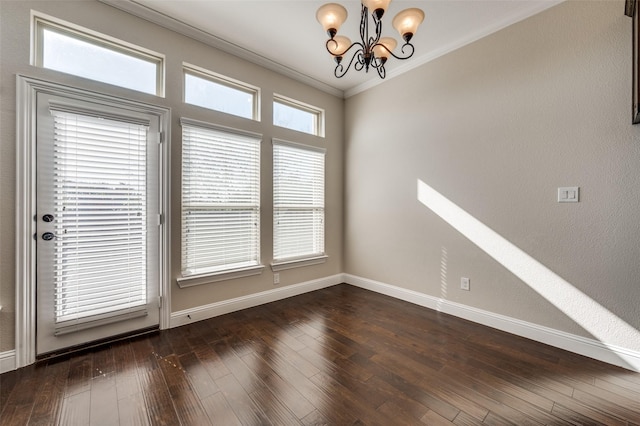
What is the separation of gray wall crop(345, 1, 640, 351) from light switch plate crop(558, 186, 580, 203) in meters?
0.03

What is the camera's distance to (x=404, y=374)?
Result: 191 centimetres

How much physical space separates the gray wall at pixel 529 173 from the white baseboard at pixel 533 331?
63 millimetres

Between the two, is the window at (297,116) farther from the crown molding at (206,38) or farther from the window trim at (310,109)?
the crown molding at (206,38)

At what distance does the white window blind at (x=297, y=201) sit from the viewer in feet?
11.6

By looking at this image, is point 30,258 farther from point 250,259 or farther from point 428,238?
point 428,238

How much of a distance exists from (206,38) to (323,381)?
3560 millimetres

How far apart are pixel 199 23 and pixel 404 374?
380cm

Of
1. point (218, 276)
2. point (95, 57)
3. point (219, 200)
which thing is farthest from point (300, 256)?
point (95, 57)

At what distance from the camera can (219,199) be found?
3.00m

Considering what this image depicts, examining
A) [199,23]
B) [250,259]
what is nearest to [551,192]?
[250,259]

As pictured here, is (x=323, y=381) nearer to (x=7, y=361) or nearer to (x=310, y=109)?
(x=7, y=361)

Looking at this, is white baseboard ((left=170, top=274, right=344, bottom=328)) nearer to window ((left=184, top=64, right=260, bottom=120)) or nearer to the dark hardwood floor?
the dark hardwood floor

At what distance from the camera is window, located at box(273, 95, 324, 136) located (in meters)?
3.59

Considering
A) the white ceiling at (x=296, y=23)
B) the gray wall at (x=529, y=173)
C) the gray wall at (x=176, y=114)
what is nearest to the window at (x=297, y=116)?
the gray wall at (x=176, y=114)
